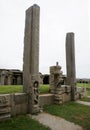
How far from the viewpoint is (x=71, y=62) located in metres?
12.6

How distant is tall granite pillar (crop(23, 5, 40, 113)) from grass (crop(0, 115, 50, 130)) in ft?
3.93

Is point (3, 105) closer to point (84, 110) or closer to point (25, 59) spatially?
point (25, 59)

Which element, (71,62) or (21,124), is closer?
(21,124)

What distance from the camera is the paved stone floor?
20.7 ft

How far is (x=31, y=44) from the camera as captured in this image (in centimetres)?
837

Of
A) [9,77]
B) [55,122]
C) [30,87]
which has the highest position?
[9,77]

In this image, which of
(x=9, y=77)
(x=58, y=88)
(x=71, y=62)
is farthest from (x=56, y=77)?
(x=9, y=77)

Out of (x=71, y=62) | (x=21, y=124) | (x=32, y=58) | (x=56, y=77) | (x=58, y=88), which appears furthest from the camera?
(x=71, y=62)

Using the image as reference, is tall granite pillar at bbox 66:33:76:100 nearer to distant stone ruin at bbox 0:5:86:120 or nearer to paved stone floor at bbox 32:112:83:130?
distant stone ruin at bbox 0:5:86:120

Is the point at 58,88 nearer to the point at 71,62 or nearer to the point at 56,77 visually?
the point at 56,77

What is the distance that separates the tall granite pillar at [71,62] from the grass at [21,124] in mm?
6370

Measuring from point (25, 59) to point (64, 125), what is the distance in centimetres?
367

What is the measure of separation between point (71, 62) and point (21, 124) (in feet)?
24.3

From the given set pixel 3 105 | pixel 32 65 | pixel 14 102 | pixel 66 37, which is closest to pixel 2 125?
pixel 3 105
